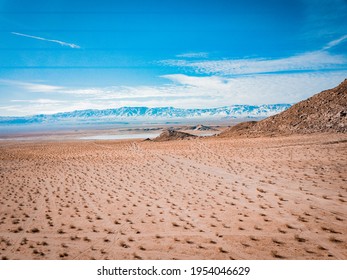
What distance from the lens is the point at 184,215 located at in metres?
9.31

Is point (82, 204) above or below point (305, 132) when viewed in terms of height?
below

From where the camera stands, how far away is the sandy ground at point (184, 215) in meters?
6.77

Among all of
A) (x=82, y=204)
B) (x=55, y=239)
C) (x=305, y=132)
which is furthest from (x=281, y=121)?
(x=55, y=239)

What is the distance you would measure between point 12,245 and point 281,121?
4303 centimetres

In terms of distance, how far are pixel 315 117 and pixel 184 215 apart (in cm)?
3686

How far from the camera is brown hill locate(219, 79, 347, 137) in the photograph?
117 feet

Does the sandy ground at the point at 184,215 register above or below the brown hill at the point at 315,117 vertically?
below

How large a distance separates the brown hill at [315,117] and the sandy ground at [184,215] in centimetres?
2190

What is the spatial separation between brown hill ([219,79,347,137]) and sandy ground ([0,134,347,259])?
21.9 m

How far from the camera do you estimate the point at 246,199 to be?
10.7 metres

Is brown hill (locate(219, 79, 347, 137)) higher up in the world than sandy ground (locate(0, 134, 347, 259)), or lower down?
higher up

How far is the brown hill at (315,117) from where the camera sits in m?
35.6

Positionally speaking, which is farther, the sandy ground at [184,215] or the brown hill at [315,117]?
the brown hill at [315,117]
